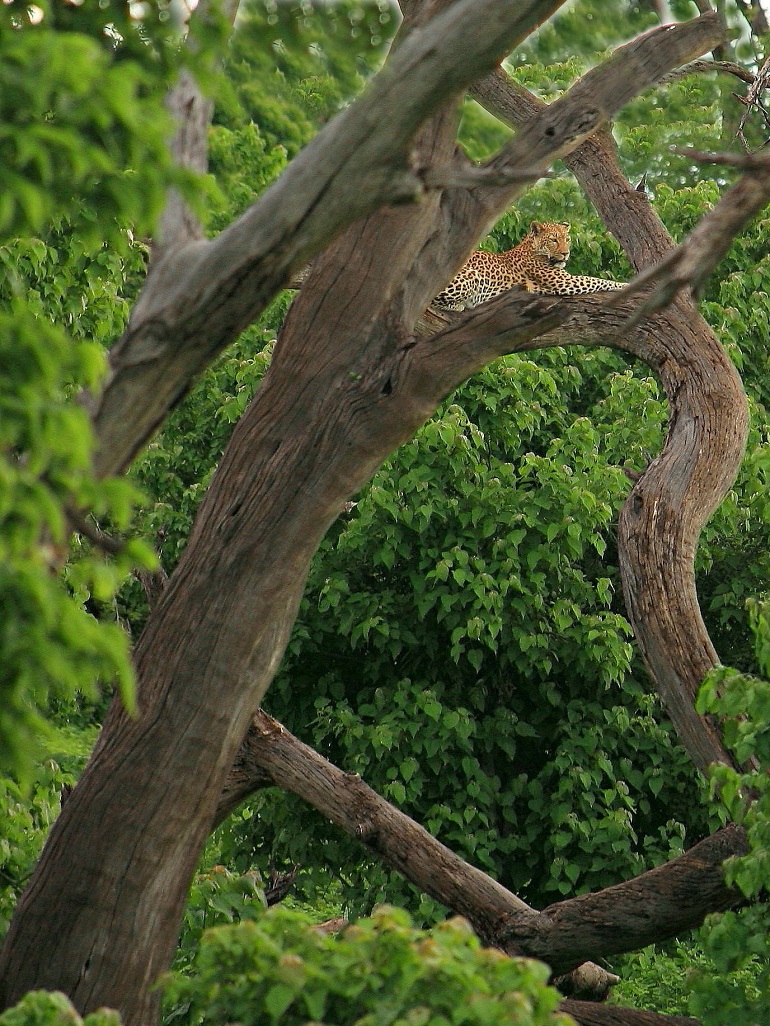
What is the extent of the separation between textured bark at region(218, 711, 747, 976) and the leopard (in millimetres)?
3466

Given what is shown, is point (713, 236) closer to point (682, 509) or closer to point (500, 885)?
point (682, 509)

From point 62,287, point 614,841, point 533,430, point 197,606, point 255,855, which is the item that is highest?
point 533,430

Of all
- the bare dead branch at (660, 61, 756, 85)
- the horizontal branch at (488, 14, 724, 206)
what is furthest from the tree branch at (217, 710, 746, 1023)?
the bare dead branch at (660, 61, 756, 85)

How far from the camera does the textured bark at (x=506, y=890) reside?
5.70m

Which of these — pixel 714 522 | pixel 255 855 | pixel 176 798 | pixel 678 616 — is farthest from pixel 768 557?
pixel 176 798

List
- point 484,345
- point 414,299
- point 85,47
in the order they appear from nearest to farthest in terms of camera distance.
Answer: point 85,47
point 484,345
point 414,299

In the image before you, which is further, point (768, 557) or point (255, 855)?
point (768, 557)

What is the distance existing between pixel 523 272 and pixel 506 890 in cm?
534

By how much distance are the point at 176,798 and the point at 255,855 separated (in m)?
4.07

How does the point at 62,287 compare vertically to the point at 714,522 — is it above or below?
below

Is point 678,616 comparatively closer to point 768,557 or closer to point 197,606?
point 197,606

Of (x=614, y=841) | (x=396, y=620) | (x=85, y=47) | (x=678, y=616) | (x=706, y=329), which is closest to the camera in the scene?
(x=85, y=47)

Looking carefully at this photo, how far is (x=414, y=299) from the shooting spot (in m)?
5.00

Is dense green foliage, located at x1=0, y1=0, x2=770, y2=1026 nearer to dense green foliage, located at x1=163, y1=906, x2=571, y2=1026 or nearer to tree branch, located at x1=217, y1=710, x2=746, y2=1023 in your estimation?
tree branch, located at x1=217, y1=710, x2=746, y2=1023
